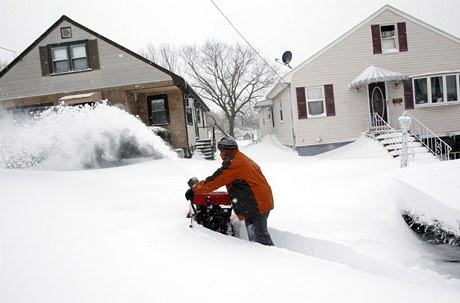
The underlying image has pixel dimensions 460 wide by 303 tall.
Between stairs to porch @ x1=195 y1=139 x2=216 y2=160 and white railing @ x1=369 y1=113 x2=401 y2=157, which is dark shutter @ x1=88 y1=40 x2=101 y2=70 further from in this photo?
white railing @ x1=369 y1=113 x2=401 y2=157

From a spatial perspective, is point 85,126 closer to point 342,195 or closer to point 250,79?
point 342,195

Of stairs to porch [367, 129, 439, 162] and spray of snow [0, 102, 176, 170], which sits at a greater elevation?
spray of snow [0, 102, 176, 170]

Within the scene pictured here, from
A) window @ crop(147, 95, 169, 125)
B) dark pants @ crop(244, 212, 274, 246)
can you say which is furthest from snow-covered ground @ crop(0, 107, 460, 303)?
window @ crop(147, 95, 169, 125)

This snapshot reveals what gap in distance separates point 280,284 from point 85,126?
910cm

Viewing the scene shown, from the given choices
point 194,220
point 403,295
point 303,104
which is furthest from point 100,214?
point 303,104

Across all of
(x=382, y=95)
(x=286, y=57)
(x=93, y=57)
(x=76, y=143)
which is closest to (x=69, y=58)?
(x=93, y=57)

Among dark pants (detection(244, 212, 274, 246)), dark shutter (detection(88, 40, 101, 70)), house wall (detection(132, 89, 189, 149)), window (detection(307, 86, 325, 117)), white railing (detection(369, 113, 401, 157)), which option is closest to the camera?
dark pants (detection(244, 212, 274, 246))

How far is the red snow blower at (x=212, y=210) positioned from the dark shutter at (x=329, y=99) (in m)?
12.5

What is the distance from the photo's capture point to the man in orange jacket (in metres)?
3.62

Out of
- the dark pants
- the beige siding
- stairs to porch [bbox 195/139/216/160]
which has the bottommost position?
the dark pants

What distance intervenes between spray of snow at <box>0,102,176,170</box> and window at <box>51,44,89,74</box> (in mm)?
7258

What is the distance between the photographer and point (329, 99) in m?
15.2

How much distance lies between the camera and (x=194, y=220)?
405 cm

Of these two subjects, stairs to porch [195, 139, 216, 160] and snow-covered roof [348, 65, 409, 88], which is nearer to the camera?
snow-covered roof [348, 65, 409, 88]
